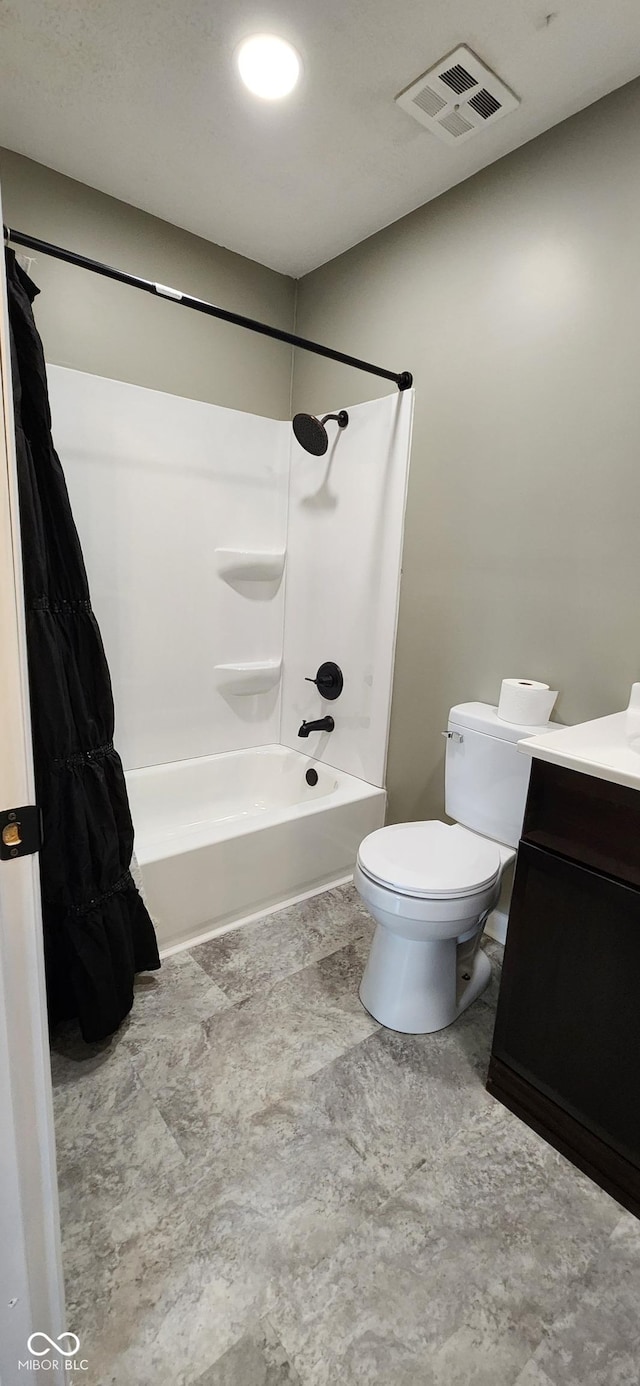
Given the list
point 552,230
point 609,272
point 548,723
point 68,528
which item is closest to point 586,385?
point 609,272

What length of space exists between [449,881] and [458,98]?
2.08 metres

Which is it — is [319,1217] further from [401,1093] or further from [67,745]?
[67,745]

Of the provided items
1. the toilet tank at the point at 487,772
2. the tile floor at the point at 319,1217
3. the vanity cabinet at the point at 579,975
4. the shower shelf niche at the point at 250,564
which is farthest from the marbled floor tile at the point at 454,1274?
the shower shelf niche at the point at 250,564

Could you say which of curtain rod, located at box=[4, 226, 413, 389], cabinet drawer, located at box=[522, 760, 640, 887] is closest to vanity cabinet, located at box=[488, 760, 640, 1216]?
cabinet drawer, located at box=[522, 760, 640, 887]

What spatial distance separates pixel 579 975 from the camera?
1215 mm

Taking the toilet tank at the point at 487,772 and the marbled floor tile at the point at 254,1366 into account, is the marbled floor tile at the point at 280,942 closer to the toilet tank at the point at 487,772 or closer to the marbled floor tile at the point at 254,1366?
the toilet tank at the point at 487,772

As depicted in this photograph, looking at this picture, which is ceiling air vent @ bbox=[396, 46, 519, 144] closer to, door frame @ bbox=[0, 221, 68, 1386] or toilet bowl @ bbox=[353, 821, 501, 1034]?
door frame @ bbox=[0, 221, 68, 1386]

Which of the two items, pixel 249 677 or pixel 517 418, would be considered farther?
pixel 249 677

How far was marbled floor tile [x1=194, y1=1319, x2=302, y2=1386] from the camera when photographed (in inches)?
36.1

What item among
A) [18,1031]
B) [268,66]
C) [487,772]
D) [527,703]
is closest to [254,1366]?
[18,1031]

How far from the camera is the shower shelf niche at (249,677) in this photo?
271 centimetres

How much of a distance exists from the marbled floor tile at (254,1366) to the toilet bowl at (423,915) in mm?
748

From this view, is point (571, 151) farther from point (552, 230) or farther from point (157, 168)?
point (157, 168)
